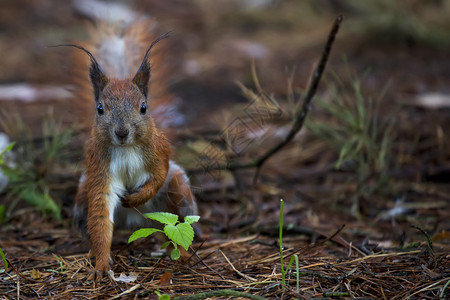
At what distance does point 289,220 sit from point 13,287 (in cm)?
161

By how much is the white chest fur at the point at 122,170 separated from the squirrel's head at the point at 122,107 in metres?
0.06

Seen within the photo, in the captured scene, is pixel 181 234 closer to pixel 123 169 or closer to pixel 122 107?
pixel 123 169

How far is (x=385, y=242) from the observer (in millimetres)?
2646

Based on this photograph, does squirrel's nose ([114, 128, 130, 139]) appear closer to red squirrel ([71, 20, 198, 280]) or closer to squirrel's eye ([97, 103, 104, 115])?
red squirrel ([71, 20, 198, 280])

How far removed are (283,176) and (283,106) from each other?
103cm

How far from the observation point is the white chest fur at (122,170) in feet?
7.47

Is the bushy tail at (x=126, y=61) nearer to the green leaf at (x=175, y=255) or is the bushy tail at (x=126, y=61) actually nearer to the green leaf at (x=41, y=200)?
the green leaf at (x=41, y=200)

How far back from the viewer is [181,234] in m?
2.01

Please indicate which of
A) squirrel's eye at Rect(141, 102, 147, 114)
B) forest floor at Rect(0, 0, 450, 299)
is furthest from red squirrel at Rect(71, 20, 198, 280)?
forest floor at Rect(0, 0, 450, 299)

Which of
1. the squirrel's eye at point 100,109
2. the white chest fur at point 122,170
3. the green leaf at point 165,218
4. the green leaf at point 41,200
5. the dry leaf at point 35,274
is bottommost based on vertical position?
the green leaf at point 41,200

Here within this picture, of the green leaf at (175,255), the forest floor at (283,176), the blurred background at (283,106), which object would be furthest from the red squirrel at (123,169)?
the blurred background at (283,106)

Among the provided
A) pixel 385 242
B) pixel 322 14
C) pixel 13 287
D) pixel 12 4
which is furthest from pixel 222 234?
pixel 12 4

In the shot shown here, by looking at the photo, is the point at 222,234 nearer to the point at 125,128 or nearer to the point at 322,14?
the point at 125,128

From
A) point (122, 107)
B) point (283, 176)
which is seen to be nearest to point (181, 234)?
point (122, 107)
